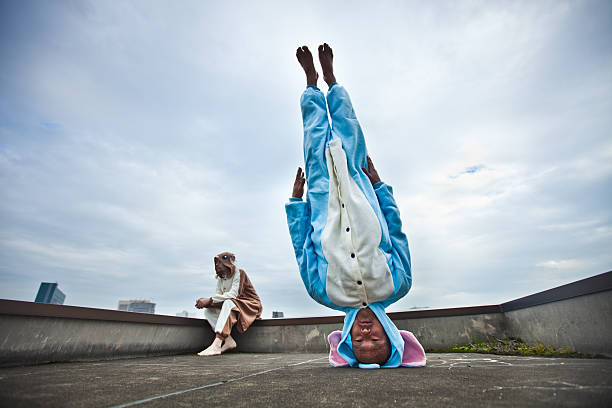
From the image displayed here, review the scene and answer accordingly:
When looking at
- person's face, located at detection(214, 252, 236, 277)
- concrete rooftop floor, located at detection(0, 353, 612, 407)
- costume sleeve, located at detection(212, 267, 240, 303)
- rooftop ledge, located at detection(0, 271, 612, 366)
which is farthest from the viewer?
person's face, located at detection(214, 252, 236, 277)

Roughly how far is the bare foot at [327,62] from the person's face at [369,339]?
6.08 ft

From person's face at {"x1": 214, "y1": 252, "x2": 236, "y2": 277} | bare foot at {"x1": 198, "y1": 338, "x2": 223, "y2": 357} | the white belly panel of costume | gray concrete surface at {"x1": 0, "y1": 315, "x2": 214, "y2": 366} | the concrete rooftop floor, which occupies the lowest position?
the concrete rooftop floor

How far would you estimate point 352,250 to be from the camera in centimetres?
165

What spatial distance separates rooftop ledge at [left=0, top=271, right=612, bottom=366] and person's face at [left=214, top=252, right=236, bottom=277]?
78 cm

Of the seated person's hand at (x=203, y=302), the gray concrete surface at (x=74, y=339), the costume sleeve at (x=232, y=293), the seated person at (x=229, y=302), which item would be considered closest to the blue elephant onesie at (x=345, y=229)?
the gray concrete surface at (x=74, y=339)

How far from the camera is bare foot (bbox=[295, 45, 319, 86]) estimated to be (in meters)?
2.31

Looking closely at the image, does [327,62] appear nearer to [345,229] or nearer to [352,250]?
[345,229]

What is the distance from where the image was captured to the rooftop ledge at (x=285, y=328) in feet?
6.22

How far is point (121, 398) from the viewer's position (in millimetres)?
889

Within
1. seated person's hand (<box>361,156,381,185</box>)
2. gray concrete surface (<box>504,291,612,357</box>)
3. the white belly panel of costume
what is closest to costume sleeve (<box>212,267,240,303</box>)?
the white belly panel of costume

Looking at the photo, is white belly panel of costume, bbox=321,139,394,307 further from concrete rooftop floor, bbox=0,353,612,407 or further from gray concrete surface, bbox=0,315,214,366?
gray concrete surface, bbox=0,315,214,366

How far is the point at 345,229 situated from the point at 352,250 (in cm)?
14

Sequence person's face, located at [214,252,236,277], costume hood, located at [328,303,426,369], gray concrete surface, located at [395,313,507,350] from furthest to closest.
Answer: person's face, located at [214,252,236,277] < gray concrete surface, located at [395,313,507,350] < costume hood, located at [328,303,426,369]

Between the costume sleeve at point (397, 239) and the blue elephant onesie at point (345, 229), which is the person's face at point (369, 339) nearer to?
the blue elephant onesie at point (345, 229)
